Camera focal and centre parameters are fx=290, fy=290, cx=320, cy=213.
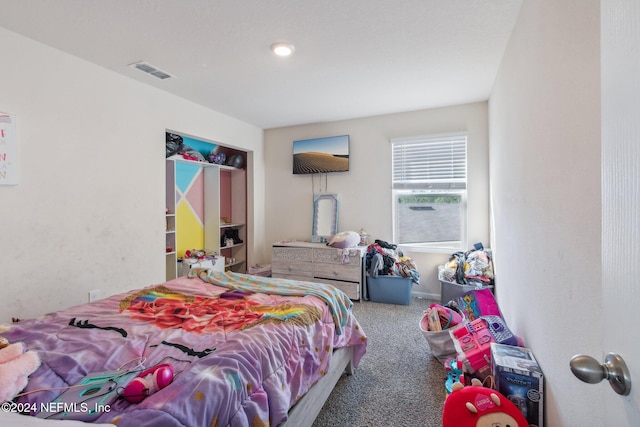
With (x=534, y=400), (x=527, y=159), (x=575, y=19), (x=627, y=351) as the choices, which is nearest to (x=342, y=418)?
(x=534, y=400)

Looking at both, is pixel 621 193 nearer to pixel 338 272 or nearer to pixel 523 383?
pixel 523 383

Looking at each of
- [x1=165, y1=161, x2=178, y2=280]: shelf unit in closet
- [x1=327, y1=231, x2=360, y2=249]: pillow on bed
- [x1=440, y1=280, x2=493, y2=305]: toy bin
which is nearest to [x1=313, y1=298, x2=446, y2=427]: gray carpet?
[x1=440, y1=280, x2=493, y2=305]: toy bin

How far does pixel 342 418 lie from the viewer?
166 centimetres

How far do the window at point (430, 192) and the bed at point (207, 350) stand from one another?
2.15 metres

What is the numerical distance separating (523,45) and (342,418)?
243 cm

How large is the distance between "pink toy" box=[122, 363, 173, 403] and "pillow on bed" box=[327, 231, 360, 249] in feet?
9.23

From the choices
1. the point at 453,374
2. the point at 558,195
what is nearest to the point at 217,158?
the point at 453,374

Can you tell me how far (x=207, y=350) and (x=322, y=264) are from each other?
2.63m

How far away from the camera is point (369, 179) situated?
13.4 feet

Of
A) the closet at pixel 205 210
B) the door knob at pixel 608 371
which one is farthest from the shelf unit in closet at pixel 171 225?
the door knob at pixel 608 371

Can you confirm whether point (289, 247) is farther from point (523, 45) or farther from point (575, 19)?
point (575, 19)

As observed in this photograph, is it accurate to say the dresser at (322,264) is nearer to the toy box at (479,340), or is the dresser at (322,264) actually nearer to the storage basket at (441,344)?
the storage basket at (441,344)

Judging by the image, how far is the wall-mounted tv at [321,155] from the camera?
13.7 feet

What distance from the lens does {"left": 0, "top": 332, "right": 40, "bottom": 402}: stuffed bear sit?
95 cm
